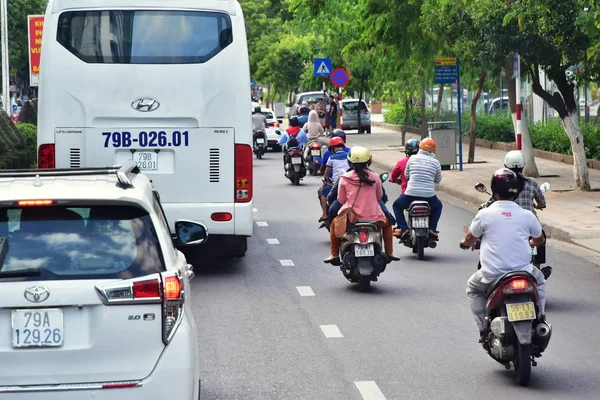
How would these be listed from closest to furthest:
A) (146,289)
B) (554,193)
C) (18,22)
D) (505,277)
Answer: (146,289) → (505,277) → (554,193) → (18,22)

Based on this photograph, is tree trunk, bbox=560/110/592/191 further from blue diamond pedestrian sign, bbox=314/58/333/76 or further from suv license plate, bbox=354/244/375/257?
blue diamond pedestrian sign, bbox=314/58/333/76

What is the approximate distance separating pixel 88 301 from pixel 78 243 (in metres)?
0.33

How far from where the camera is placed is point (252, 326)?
11.0 m

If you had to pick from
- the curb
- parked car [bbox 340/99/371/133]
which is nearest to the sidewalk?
the curb

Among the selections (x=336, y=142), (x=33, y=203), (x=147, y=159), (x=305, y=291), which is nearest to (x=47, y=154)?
(x=147, y=159)

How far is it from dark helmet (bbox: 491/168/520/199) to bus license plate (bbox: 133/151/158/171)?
5.70m

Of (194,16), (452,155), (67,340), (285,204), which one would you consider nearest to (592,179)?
(452,155)

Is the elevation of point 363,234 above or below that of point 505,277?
below

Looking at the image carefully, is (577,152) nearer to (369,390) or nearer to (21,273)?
(369,390)

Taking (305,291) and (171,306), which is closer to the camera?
(171,306)

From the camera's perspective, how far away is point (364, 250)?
1280cm

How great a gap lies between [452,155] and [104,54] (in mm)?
17893

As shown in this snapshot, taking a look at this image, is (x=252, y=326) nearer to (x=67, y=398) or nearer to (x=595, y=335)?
(x=595, y=335)

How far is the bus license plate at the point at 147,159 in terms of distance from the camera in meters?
13.8
